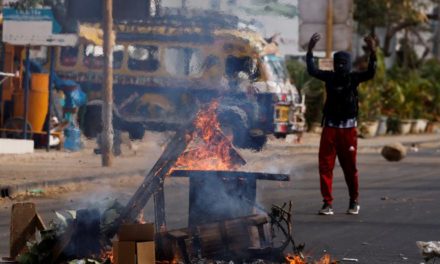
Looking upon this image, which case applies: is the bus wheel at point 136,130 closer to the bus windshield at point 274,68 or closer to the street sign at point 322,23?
the street sign at point 322,23

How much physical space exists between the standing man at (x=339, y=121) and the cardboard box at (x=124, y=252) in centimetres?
561

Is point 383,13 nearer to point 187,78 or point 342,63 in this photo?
point 342,63

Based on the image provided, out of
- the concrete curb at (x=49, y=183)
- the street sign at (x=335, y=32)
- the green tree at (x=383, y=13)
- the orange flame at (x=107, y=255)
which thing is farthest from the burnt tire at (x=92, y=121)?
the green tree at (x=383, y=13)

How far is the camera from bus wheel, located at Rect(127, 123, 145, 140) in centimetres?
1201

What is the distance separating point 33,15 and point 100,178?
4107 millimetres

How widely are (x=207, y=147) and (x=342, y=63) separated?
432cm

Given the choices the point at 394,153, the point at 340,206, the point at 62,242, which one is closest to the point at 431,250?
the point at 62,242

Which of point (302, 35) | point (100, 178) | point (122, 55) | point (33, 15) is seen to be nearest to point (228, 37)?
point (100, 178)

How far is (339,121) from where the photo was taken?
13305 millimetres

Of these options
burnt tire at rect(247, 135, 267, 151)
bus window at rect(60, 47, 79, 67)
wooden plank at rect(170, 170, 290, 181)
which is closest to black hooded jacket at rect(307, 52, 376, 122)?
burnt tire at rect(247, 135, 267, 151)

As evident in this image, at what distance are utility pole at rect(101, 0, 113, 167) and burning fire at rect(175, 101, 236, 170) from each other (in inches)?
332

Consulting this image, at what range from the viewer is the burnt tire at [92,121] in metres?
20.9

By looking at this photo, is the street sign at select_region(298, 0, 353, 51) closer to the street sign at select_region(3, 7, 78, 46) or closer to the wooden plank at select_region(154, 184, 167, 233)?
the street sign at select_region(3, 7, 78, 46)

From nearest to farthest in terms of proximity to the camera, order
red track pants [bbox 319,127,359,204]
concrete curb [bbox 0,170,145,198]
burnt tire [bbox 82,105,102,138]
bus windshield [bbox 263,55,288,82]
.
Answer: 1. red track pants [bbox 319,127,359,204]
2. concrete curb [bbox 0,170,145,198]
3. burnt tire [bbox 82,105,102,138]
4. bus windshield [bbox 263,55,288,82]
